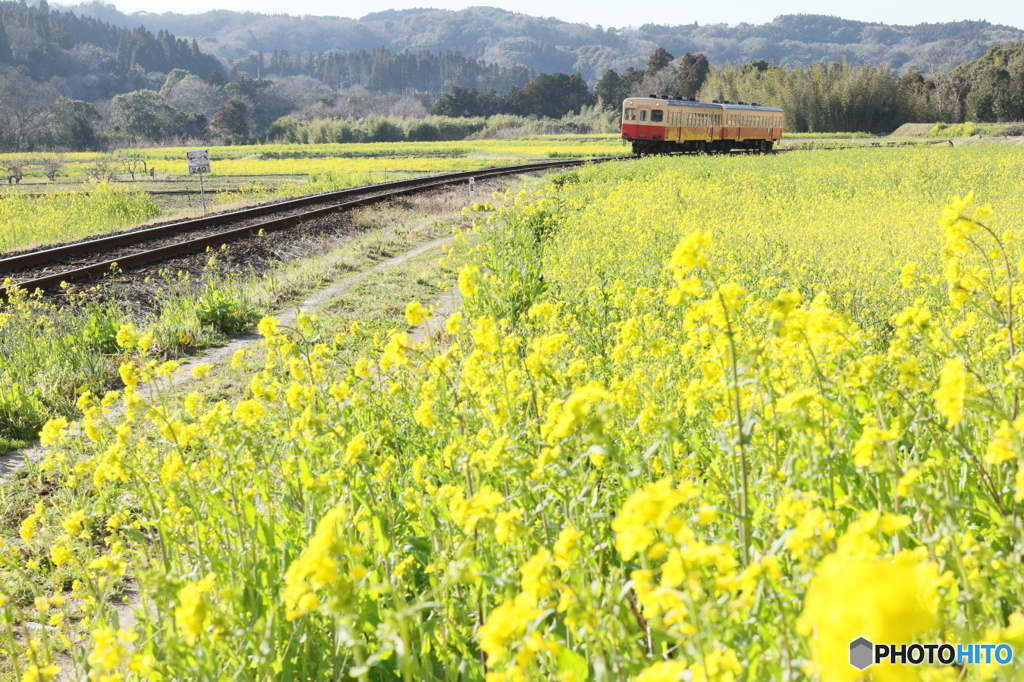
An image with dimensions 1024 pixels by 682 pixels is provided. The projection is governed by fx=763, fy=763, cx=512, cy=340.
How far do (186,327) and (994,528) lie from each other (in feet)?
23.3

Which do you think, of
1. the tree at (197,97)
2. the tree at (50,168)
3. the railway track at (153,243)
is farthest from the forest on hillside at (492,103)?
the railway track at (153,243)

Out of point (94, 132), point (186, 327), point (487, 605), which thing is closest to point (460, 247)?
point (186, 327)

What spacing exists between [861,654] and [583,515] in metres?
0.97

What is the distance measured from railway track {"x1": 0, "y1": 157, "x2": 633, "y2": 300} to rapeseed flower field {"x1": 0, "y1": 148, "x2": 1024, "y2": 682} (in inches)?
220

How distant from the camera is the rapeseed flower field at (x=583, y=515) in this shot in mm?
1542

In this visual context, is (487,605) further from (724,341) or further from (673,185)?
(673,185)

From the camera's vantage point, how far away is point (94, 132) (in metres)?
71.9

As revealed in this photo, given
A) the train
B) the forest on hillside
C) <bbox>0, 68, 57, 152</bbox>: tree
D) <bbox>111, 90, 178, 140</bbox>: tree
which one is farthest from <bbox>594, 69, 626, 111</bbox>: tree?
<bbox>0, 68, 57, 152</bbox>: tree

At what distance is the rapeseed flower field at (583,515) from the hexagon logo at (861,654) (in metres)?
0.03

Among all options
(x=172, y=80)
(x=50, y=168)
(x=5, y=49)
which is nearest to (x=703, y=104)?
(x=50, y=168)

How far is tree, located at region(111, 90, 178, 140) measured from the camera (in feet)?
243

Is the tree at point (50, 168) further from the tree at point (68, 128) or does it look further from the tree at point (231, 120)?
the tree at point (231, 120)

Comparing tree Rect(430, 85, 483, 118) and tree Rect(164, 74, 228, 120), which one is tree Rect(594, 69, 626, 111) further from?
tree Rect(164, 74, 228, 120)

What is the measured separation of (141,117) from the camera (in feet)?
245
